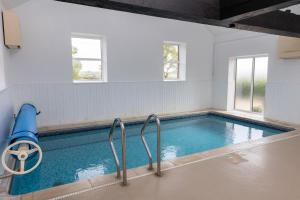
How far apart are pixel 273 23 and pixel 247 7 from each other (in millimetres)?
785

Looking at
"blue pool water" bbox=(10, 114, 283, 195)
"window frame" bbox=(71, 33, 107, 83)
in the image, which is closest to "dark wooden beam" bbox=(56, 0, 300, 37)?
"blue pool water" bbox=(10, 114, 283, 195)

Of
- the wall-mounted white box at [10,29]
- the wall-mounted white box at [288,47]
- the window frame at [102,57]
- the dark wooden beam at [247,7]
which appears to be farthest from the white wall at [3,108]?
the wall-mounted white box at [288,47]

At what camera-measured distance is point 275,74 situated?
5414 mm

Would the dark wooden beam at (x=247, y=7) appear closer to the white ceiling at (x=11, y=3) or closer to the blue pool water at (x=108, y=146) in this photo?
the blue pool water at (x=108, y=146)

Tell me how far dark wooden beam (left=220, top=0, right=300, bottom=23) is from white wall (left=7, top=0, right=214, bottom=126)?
14.0 feet

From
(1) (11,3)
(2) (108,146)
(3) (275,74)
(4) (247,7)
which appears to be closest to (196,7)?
(4) (247,7)

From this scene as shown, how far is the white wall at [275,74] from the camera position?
5.07m

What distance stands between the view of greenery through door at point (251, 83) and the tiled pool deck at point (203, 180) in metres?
3.18

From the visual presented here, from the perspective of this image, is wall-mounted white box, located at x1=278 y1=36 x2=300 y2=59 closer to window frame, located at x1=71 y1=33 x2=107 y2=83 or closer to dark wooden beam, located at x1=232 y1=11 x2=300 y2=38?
dark wooden beam, located at x1=232 y1=11 x2=300 y2=38

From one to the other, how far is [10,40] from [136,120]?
326cm

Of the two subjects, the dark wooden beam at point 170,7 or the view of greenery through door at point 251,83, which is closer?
the dark wooden beam at point 170,7

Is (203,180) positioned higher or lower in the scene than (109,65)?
lower

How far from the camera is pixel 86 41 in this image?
5.28 meters

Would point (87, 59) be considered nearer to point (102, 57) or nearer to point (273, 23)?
point (102, 57)
